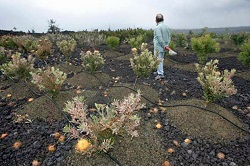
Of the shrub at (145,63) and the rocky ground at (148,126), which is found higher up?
the shrub at (145,63)

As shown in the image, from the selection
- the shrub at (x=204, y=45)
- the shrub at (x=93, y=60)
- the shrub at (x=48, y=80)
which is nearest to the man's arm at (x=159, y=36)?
the shrub at (x=93, y=60)

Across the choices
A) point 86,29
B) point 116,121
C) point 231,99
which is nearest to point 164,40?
point 231,99

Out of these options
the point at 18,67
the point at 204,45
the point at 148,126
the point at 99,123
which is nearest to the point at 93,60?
the point at 18,67

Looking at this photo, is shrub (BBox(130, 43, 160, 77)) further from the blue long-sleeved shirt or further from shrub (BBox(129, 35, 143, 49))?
shrub (BBox(129, 35, 143, 49))

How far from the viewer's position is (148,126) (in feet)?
12.8

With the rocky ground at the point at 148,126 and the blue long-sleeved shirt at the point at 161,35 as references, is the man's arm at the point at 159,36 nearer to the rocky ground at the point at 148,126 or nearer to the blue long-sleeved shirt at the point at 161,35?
the blue long-sleeved shirt at the point at 161,35

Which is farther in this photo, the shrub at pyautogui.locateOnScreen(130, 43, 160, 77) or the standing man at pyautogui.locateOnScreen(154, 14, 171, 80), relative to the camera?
the standing man at pyautogui.locateOnScreen(154, 14, 171, 80)

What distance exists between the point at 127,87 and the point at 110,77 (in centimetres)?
149

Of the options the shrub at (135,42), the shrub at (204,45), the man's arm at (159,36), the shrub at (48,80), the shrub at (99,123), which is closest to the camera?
the shrub at (99,123)

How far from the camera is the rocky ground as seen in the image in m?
3.17

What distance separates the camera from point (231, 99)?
5262 millimetres

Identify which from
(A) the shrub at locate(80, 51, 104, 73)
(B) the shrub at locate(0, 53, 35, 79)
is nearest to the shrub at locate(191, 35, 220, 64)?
(A) the shrub at locate(80, 51, 104, 73)

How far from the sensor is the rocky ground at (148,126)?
3170 mm

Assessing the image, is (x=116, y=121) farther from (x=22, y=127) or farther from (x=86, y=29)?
(x=86, y=29)
